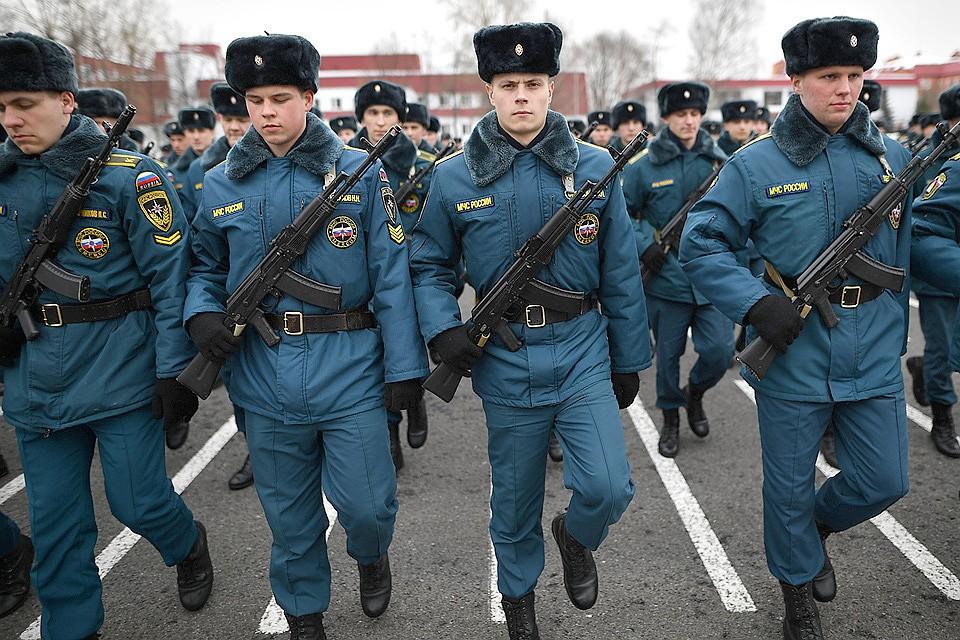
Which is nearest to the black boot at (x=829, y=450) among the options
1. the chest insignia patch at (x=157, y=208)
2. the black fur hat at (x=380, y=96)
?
the black fur hat at (x=380, y=96)

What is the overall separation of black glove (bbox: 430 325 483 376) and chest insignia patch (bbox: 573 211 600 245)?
556mm

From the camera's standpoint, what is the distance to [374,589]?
3025mm

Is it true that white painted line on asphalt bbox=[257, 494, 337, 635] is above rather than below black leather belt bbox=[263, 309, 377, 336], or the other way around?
below

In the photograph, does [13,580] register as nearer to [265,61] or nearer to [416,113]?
[265,61]

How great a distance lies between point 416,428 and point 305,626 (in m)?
2.21

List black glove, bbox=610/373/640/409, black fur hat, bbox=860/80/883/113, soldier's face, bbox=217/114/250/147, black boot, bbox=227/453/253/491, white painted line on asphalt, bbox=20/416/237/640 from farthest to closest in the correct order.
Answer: black fur hat, bbox=860/80/883/113 < soldier's face, bbox=217/114/250/147 < black boot, bbox=227/453/253/491 < white painted line on asphalt, bbox=20/416/237/640 < black glove, bbox=610/373/640/409

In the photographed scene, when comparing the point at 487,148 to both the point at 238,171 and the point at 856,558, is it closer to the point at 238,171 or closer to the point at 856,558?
the point at 238,171

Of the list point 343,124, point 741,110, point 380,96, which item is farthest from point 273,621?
point 343,124

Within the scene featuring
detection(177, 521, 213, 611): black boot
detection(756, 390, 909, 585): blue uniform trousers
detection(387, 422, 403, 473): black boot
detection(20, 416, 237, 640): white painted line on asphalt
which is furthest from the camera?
detection(387, 422, 403, 473): black boot

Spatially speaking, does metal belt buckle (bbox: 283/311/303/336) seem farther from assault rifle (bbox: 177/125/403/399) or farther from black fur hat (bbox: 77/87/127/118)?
black fur hat (bbox: 77/87/127/118)

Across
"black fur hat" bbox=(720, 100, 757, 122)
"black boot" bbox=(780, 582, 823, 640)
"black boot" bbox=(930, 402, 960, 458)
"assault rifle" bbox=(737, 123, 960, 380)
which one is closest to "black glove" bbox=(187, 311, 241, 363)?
"assault rifle" bbox=(737, 123, 960, 380)

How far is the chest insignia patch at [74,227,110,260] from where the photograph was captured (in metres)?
2.75

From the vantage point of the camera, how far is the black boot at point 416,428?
15.9 ft

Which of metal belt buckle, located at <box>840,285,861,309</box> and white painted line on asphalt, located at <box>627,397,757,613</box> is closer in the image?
metal belt buckle, located at <box>840,285,861,309</box>
